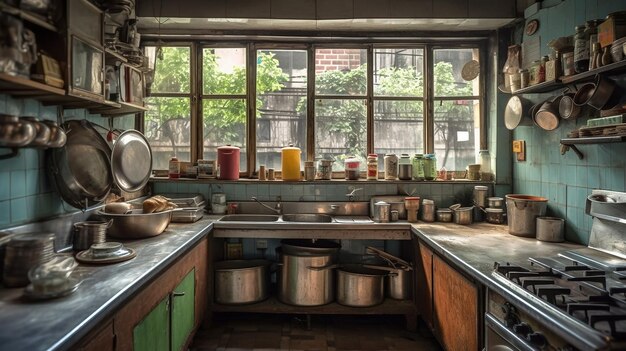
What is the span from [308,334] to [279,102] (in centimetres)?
195

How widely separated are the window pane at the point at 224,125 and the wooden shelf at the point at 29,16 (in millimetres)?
1697

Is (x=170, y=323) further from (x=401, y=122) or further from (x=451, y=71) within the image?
(x=451, y=71)

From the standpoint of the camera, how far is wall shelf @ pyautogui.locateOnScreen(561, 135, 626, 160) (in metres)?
1.86

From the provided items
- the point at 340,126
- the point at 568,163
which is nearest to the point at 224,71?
the point at 340,126

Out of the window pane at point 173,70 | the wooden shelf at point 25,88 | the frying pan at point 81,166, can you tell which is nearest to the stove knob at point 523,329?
the wooden shelf at point 25,88

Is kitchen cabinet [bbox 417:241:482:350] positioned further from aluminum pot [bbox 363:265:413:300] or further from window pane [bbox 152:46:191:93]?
window pane [bbox 152:46:191:93]

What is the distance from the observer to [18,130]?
1605mm

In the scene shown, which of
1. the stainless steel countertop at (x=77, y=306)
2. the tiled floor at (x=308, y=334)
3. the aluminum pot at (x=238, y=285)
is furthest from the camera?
the aluminum pot at (x=238, y=285)

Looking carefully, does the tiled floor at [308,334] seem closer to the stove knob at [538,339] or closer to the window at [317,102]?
the window at [317,102]

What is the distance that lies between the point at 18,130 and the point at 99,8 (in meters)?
0.97

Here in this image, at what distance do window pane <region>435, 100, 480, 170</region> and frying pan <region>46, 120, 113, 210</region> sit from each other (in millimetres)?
2630

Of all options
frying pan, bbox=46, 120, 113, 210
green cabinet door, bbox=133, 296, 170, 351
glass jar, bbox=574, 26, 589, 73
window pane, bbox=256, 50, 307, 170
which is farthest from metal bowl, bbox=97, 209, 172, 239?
glass jar, bbox=574, 26, 589, 73

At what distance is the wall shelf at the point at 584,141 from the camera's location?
186cm

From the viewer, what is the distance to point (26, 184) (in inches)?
77.2
